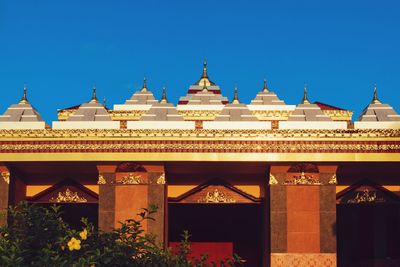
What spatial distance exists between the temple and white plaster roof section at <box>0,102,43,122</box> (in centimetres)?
3

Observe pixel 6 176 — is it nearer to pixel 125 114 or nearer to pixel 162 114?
pixel 125 114

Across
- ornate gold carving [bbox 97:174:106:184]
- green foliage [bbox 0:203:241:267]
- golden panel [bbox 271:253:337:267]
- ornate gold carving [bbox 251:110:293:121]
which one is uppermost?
ornate gold carving [bbox 251:110:293:121]

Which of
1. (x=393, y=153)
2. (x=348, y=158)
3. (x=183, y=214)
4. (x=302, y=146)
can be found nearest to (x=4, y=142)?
(x=183, y=214)

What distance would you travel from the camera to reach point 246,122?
66.7 feet

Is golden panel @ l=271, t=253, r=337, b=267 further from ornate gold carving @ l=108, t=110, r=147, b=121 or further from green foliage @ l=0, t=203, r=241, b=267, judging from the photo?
green foliage @ l=0, t=203, r=241, b=267

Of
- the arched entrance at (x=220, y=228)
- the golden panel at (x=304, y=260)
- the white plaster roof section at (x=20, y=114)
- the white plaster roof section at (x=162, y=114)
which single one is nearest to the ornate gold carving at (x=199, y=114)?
the white plaster roof section at (x=162, y=114)

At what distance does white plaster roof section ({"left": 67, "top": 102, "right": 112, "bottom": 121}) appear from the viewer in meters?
21.2

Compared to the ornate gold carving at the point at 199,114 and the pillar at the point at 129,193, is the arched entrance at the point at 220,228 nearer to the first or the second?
the pillar at the point at 129,193

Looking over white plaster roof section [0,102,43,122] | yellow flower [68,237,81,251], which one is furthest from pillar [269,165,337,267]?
yellow flower [68,237,81,251]

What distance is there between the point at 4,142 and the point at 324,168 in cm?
953

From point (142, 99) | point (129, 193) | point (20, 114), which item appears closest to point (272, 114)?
point (142, 99)

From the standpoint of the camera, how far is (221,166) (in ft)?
67.8

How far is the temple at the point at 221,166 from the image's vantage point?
19844 mm

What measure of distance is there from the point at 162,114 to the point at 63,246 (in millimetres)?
12602
